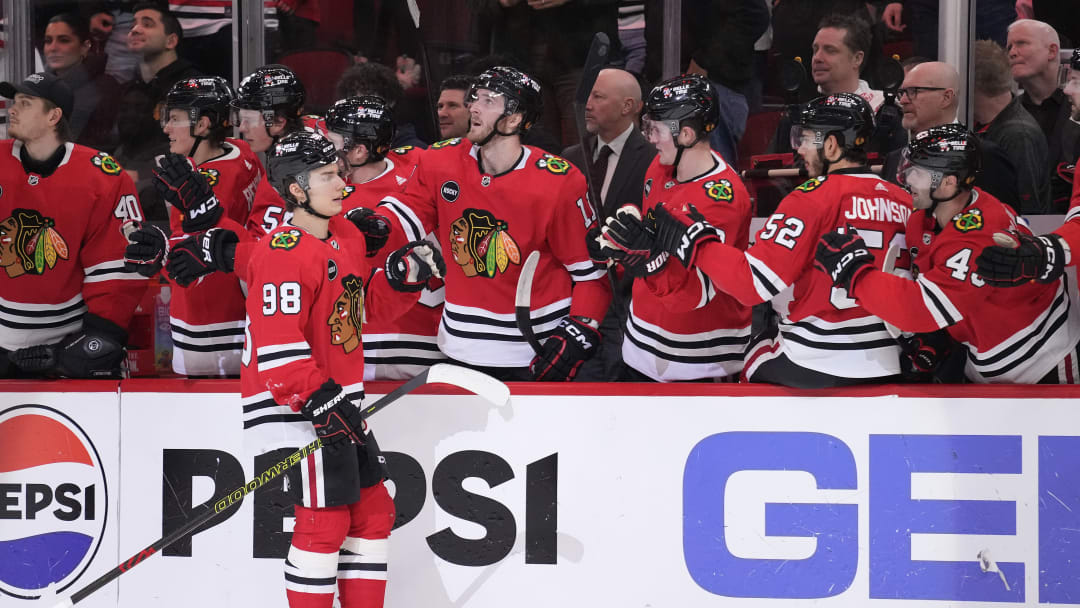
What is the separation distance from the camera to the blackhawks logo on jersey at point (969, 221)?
8.94 feet

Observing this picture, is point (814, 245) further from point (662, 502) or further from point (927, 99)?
point (927, 99)

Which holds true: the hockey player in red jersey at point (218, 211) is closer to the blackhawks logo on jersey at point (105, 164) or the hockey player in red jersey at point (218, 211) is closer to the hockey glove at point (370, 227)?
the blackhawks logo on jersey at point (105, 164)

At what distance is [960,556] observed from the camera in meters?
2.75

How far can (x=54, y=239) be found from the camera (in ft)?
10.9

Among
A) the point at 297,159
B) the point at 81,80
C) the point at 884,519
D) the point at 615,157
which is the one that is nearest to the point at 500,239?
the point at 297,159

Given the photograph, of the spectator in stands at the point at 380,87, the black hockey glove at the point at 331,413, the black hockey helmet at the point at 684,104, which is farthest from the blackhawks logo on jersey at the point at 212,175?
the black hockey helmet at the point at 684,104

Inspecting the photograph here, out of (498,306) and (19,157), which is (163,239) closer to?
(19,157)

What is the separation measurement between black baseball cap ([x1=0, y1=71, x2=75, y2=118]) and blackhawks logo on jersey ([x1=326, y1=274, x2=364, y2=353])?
54.3 inches

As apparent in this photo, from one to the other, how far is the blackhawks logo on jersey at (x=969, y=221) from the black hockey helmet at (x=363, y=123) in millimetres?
1694

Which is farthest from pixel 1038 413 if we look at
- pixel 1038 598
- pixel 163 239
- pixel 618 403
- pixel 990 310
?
pixel 163 239

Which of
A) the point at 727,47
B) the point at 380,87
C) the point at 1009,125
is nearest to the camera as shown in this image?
the point at 1009,125

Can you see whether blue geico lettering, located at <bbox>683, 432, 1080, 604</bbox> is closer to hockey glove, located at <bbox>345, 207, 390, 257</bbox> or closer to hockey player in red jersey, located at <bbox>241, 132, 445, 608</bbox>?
hockey player in red jersey, located at <bbox>241, 132, 445, 608</bbox>

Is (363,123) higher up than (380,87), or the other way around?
(380,87)

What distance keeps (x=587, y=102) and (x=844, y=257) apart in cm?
170
